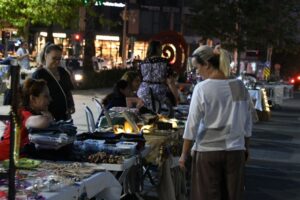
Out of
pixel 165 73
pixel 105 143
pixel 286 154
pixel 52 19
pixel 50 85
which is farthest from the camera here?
pixel 52 19

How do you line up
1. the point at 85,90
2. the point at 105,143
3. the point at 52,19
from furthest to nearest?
the point at 85,90, the point at 52,19, the point at 105,143

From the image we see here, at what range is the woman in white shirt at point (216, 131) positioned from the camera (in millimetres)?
5070

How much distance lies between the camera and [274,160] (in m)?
11.1

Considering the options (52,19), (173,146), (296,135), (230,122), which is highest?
(52,19)

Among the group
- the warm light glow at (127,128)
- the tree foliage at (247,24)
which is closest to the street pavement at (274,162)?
the warm light glow at (127,128)

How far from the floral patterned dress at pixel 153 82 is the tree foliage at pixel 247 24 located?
57.5 feet

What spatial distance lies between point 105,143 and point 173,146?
1.53 metres

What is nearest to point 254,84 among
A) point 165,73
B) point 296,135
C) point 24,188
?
point 296,135

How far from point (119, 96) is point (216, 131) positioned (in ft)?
10.9

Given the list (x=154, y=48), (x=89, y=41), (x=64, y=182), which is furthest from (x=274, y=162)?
(x=89, y=41)

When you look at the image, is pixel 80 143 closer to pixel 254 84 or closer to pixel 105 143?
pixel 105 143

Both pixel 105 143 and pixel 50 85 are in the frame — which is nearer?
pixel 105 143

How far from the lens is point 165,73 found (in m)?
9.23

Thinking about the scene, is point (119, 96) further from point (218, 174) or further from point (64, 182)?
point (64, 182)
